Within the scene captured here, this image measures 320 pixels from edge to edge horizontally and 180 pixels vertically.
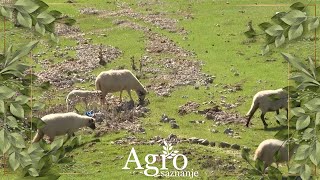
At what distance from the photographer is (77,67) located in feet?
102

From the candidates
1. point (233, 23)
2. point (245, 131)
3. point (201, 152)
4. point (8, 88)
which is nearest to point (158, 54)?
point (233, 23)

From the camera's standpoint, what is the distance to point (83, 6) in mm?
46312

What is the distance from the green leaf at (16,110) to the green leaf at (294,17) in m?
3.80

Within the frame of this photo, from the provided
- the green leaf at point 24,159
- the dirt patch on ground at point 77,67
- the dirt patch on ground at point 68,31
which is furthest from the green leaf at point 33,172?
the dirt patch on ground at point 68,31

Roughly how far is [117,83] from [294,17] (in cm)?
1844

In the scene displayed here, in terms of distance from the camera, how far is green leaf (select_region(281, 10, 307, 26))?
9938mm

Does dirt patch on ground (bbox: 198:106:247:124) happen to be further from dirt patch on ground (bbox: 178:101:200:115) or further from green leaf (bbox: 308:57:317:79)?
green leaf (bbox: 308:57:317:79)

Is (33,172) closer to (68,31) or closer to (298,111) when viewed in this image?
(298,111)

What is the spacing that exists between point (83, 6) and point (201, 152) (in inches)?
1098

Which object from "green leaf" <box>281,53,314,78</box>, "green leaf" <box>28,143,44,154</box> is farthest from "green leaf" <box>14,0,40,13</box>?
"green leaf" <box>281,53,314,78</box>

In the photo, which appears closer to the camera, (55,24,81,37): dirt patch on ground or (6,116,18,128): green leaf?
(6,116,18,128): green leaf

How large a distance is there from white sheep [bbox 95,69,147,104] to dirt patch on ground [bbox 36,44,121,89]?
1706mm

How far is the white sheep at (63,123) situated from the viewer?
2123 centimetres

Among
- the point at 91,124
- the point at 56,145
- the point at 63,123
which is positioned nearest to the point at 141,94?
the point at 91,124
